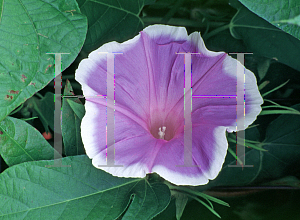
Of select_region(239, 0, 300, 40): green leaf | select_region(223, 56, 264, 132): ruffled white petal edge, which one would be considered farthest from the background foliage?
select_region(223, 56, 264, 132): ruffled white petal edge

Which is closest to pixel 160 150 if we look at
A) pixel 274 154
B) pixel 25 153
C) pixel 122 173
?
pixel 122 173

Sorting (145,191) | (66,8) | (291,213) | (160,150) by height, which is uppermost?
(66,8)

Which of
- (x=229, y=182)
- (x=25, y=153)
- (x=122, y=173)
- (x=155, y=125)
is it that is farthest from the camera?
(x=229, y=182)

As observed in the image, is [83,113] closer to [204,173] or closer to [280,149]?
[204,173]

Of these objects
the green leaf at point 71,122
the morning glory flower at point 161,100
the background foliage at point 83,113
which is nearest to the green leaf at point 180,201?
the background foliage at point 83,113

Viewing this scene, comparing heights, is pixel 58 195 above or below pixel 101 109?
below

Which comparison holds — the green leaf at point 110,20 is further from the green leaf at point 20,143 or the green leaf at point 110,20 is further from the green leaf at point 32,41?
the green leaf at point 20,143

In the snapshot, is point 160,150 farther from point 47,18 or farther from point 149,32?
point 47,18
